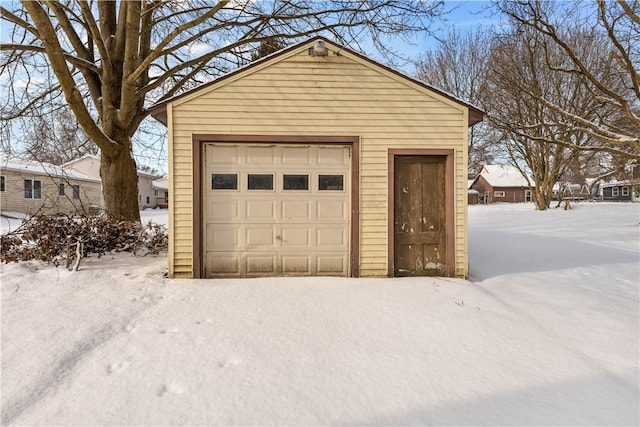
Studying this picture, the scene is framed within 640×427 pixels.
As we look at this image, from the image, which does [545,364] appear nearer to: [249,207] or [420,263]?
[420,263]

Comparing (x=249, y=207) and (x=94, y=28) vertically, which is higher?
(x=94, y=28)

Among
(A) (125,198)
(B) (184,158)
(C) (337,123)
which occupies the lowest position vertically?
(A) (125,198)

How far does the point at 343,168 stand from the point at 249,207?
1773 mm

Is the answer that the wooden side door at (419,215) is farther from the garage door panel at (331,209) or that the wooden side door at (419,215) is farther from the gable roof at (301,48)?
the gable roof at (301,48)

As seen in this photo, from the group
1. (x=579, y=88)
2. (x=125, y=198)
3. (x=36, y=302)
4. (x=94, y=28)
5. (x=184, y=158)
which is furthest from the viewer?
(x=579, y=88)

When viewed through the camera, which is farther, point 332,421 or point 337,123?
point 337,123

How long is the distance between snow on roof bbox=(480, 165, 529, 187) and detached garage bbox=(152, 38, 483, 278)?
50.2m

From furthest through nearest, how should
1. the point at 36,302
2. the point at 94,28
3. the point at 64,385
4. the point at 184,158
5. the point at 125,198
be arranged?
the point at 125,198, the point at 94,28, the point at 184,158, the point at 36,302, the point at 64,385

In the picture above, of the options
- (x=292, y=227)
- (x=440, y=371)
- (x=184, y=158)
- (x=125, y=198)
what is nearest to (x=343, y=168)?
(x=292, y=227)

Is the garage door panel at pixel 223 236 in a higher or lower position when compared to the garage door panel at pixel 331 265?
higher

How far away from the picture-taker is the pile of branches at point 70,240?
19.2ft

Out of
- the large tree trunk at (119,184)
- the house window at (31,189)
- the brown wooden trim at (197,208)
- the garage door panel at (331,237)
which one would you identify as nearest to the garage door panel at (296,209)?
the garage door panel at (331,237)

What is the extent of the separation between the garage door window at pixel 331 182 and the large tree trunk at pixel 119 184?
4877 mm

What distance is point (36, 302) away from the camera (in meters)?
4.46
